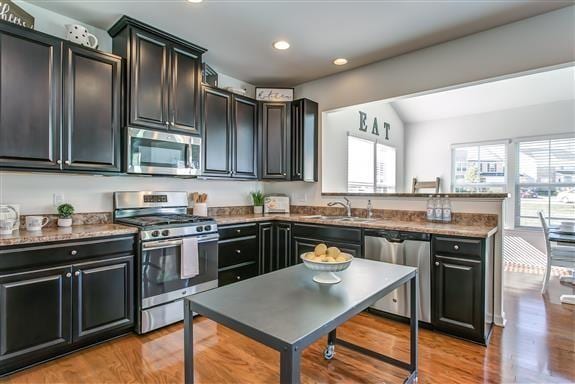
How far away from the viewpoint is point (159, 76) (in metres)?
2.89

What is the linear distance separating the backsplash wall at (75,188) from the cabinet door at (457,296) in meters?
2.72

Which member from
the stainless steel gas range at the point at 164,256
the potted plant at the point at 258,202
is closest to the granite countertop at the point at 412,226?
the stainless steel gas range at the point at 164,256

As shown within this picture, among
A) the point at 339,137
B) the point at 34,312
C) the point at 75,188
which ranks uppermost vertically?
the point at 339,137

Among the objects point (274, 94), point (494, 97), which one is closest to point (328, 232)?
point (274, 94)

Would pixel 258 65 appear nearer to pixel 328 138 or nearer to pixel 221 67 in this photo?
pixel 221 67

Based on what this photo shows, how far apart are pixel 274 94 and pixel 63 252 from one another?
2942mm

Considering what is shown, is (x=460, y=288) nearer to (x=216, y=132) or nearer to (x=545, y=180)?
(x=216, y=132)

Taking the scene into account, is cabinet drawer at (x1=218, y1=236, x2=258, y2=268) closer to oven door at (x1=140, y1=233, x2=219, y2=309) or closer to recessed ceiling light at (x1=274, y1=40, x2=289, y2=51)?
oven door at (x1=140, y1=233, x2=219, y2=309)

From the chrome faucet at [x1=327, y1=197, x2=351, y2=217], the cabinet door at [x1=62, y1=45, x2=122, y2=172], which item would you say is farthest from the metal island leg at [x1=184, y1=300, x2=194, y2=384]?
the chrome faucet at [x1=327, y1=197, x2=351, y2=217]

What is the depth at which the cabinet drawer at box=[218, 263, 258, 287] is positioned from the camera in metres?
3.30

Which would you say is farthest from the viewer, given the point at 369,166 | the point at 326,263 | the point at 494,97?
the point at 369,166

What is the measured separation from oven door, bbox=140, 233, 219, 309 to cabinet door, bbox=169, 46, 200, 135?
3.76 ft

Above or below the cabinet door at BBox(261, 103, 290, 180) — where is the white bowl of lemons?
below

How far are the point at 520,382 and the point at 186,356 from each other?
205 centimetres
